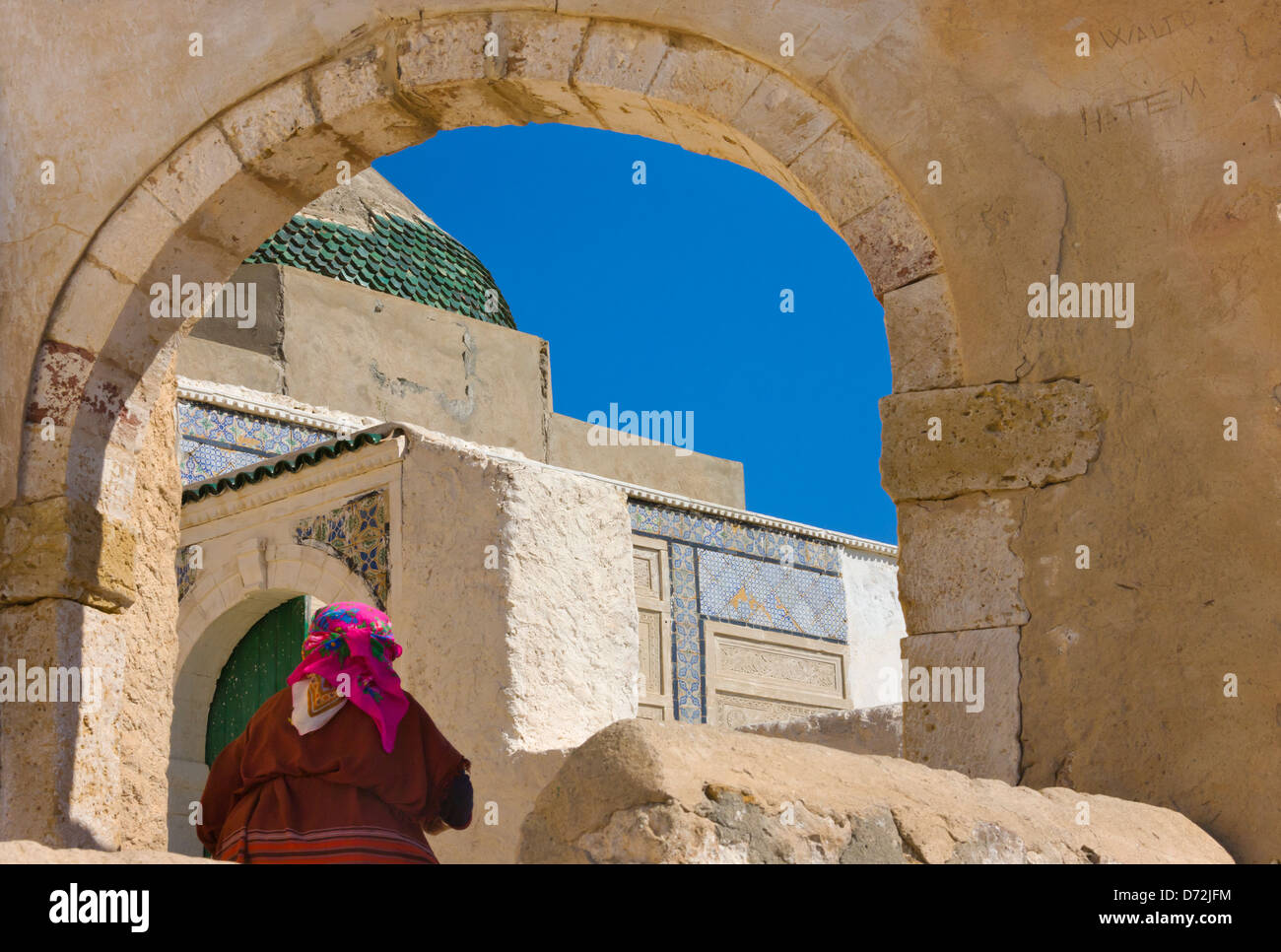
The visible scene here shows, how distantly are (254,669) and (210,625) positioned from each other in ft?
1.18

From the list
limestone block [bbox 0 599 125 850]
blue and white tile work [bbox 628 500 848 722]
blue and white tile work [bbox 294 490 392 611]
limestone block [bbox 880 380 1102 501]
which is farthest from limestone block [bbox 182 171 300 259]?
blue and white tile work [bbox 628 500 848 722]

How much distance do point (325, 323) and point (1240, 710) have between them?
8.38 meters

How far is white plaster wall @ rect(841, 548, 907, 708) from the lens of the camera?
458 inches

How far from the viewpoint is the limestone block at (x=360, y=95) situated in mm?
4289

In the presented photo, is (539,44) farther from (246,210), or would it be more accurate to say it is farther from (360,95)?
(246,210)

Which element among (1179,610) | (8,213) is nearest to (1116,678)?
(1179,610)

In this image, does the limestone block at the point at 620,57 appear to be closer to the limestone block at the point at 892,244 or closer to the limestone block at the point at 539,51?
the limestone block at the point at 539,51

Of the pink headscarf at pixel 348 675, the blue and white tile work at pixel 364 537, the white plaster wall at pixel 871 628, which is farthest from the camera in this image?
the white plaster wall at pixel 871 628

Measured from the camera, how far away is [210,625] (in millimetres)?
8141

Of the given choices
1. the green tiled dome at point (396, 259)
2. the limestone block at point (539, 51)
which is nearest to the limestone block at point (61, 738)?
the limestone block at point (539, 51)

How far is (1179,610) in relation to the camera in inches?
133

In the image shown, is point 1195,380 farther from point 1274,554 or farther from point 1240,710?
point 1240,710

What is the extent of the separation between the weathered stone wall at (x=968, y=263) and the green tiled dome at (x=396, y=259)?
6.30 m

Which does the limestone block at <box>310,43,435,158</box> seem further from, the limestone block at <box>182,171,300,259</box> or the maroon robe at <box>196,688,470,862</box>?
the maroon robe at <box>196,688,470,862</box>
